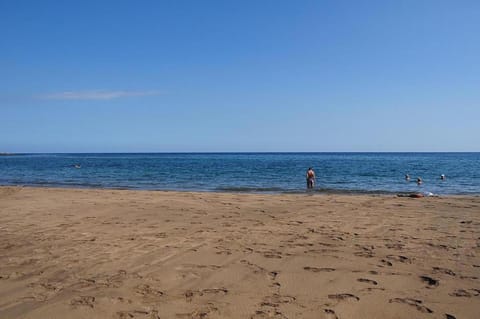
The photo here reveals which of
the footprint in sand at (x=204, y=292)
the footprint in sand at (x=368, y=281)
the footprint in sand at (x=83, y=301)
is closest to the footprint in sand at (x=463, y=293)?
the footprint in sand at (x=368, y=281)

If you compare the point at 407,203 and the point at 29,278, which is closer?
the point at 29,278

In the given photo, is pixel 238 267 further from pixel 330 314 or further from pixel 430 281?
pixel 430 281

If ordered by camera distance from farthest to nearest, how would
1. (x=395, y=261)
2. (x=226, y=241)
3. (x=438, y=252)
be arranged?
1. (x=226, y=241)
2. (x=438, y=252)
3. (x=395, y=261)

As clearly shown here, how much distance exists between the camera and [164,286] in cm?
538

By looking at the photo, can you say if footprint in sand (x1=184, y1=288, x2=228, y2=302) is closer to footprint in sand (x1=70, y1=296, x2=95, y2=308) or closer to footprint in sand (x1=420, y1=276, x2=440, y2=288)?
footprint in sand (x1=70, y1=296, x2=95, y2=308)

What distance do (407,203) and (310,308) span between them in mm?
11718

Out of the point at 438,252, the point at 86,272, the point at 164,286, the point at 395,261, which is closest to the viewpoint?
the point at 164,286

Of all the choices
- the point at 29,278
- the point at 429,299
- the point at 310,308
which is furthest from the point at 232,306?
the point at 29,278

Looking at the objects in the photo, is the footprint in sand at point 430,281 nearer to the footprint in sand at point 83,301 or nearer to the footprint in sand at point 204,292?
the footprint in sand at point 204,292

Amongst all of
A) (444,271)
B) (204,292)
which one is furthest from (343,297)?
(444,271)

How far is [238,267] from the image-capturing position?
6.18 m

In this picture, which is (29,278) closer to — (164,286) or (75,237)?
(164,286)

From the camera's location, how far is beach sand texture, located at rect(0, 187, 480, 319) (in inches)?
185

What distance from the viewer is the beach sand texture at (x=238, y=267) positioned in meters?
4.70
